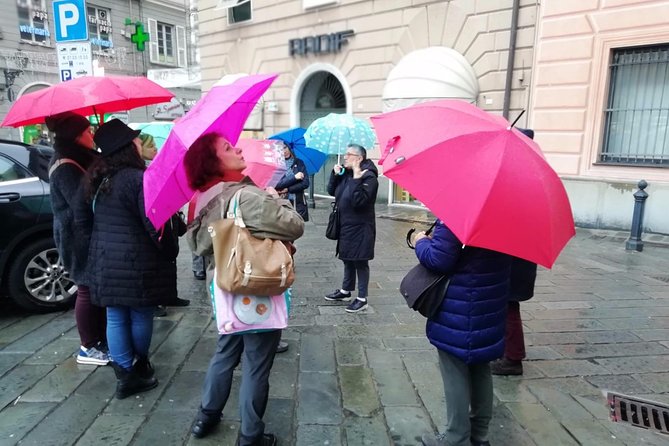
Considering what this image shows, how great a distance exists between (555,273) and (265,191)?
16.8 ft

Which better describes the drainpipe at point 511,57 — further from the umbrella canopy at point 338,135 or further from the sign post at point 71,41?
the sign post at point 71,41

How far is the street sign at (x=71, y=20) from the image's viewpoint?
17.7 feet

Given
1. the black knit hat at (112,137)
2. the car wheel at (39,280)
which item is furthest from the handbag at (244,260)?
the car wheel at (39,280)

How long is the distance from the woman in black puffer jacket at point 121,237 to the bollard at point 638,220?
7.24 m

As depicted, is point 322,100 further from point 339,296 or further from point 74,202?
point 74,202

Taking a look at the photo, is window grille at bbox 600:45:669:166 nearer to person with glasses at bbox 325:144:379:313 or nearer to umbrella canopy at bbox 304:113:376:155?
umbrella canopy at bbox 304:113:376:155

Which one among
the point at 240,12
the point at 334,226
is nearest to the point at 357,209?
the point at 334,226

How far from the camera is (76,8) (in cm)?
539

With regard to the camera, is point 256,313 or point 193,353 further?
point 193,353

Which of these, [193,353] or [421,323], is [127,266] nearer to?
[193,353]

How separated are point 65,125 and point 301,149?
10.1 ft

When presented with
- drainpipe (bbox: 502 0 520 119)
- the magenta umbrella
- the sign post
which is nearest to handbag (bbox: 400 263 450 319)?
the magenta umbrella

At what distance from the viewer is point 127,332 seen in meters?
3.08

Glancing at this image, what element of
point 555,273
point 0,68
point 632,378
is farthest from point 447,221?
point 0,68
